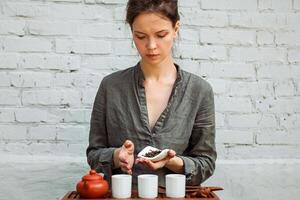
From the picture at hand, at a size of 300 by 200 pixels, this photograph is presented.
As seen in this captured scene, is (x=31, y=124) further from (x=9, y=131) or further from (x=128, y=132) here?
(x=128, y=132)

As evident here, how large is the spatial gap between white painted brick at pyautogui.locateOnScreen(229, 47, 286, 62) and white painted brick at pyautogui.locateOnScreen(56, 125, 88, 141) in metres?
0.72

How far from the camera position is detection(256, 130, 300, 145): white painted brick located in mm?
2352

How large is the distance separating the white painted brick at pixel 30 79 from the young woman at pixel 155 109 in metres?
0.58

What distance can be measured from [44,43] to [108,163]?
82cm

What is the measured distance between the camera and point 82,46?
224cm

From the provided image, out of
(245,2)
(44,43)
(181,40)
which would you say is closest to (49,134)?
(44,43)

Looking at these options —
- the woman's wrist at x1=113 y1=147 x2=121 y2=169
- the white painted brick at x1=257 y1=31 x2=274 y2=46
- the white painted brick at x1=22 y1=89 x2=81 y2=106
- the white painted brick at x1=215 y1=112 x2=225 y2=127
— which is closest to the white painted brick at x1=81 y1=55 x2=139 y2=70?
the white painted brick at x1=22 y1=89 x2=81 y2=106

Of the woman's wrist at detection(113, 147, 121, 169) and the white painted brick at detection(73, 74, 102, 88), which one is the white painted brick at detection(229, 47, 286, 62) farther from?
the woman's wrist at detection(113, 147, 121, 169)

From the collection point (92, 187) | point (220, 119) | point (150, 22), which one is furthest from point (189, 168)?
point (220, 119)

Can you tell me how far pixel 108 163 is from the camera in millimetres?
1612

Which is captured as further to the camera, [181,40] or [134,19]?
[181,40]

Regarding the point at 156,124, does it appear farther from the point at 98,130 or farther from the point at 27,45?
the point at 27,45

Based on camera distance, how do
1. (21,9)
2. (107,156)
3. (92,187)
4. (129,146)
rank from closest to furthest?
(92,187), (129,146), (107,156), (21,9)

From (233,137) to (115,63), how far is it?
2.01 feet
